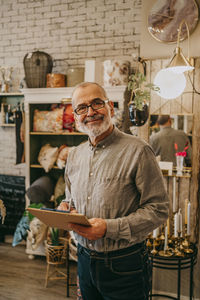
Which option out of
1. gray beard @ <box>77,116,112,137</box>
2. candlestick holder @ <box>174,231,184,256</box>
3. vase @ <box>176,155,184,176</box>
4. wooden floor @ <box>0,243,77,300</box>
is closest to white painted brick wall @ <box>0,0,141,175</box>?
wooden floor @ <box>0,243,77,300</box>

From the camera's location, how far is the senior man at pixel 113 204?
1388mm

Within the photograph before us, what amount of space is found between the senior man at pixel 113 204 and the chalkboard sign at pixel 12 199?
262 centimetres

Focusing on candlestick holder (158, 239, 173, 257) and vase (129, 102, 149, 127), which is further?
vase (129, 102, 149, 127)

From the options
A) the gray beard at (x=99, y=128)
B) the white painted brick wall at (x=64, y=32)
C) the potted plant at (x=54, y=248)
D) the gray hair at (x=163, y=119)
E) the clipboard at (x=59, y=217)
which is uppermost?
the white painted brick wall at (x=64, y=32)

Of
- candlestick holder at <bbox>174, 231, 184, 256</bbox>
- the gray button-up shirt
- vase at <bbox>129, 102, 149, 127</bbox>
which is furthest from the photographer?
vase at <bbox>129, 102, 149, 127</bbox>

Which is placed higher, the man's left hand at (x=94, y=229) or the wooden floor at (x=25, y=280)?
the man's left hand at (x=94, y=229)

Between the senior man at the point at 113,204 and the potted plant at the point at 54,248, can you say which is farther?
the potted plant at the point at 54,248

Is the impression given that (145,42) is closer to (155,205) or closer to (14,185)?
(155,205)

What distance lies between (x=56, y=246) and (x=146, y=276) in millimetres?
1790

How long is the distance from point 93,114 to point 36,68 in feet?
7.45

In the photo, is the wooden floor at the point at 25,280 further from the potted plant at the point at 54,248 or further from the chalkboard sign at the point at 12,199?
the chalkboard sign at the point at 12,199

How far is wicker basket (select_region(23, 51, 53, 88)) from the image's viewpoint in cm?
352

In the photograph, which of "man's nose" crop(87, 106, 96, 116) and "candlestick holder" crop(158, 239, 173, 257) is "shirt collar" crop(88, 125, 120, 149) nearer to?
"man's nose" crop(87, 106, 96, 116)

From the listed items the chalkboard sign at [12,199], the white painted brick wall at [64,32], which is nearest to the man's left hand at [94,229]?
the white painted brick wall at [64,32]
